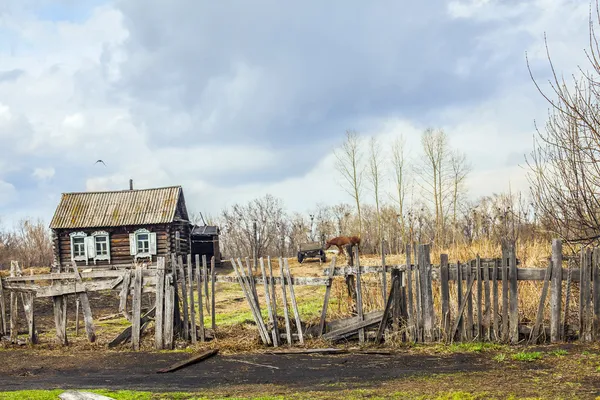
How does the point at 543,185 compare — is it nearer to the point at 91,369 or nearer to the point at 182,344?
the point at 182,344

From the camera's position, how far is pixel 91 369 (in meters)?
9.70

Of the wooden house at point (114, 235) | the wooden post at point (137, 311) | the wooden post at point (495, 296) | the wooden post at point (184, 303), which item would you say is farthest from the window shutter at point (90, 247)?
the wooden post at point (495, 296)

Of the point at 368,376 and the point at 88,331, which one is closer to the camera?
the point at 368,376

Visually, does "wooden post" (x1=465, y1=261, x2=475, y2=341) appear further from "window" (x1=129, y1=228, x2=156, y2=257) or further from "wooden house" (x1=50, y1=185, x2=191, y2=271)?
"window" (x1=129, y1=228, x2=156, y2=257)

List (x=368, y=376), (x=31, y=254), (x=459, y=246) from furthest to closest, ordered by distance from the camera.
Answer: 1. (x=31, y=254)
2. (x=459, y=246)
3. (x=368, y=376)

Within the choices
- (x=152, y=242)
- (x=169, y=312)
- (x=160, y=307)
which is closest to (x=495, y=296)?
(x=169, y=312)

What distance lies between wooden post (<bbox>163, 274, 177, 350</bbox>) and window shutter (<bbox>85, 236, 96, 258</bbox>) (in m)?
22.7

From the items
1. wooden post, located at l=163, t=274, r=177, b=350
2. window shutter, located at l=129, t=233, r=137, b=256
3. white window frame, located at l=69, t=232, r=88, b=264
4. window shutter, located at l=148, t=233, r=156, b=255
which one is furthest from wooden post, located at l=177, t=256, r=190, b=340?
white window frame, located at l=69, t=232, r=88, b=264

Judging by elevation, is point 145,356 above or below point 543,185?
below

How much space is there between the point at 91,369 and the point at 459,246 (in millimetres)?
10105

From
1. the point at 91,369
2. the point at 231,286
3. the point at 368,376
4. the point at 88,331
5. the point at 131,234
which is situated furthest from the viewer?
the point at 131,234

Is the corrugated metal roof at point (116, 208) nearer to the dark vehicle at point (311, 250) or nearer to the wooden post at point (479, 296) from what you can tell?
the dark vehicle at point (311, 250)

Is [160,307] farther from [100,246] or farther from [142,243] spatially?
[100,246]

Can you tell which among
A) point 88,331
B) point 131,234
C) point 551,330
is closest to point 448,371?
point 551,330
